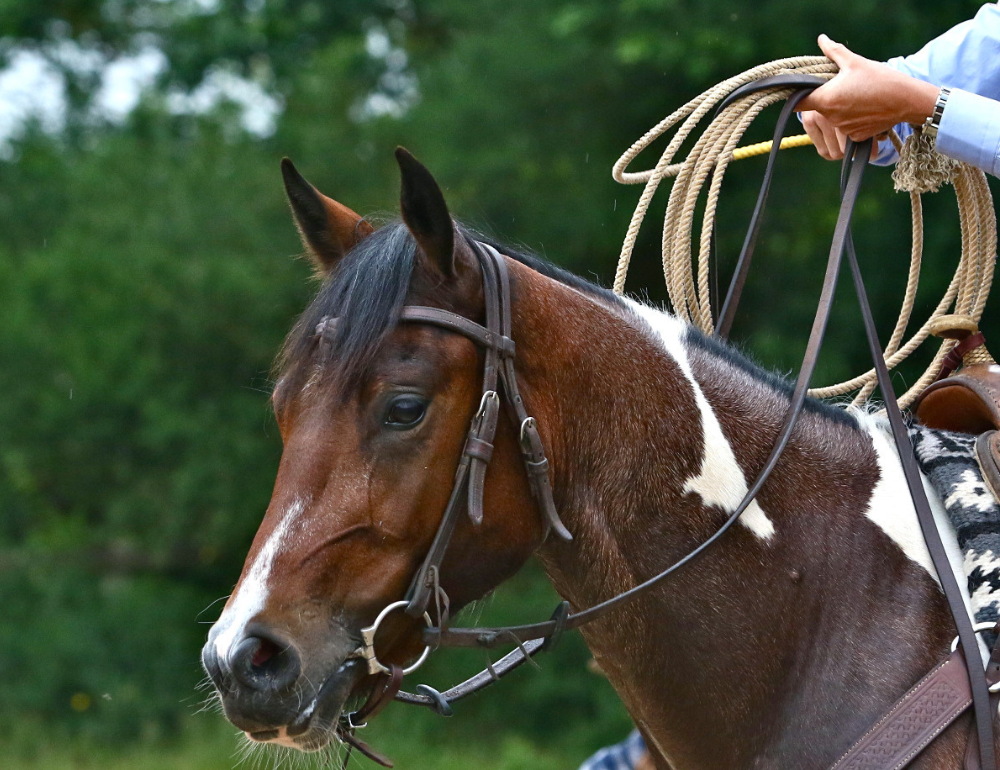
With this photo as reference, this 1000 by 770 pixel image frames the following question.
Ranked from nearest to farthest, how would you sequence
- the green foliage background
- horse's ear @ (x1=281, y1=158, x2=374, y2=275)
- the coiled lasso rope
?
1. horse's ear @ (x1=281, y1=158, x2=374, y2=275)
2. the coiled lasso rope
3. the green foliage background

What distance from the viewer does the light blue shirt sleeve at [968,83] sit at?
2.20m

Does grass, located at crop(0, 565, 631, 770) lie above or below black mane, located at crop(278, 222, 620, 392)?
below

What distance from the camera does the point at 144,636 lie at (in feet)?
30.3

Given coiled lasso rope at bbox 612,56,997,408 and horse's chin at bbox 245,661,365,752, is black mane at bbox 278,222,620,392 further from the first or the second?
coiled lasso rope at bbox 612,56,997,408

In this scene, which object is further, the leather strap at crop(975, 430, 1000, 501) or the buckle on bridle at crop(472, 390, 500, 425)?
the leather strap at crop(975, 430, 1000, 501)

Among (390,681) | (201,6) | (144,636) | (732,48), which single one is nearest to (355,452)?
(390,681)

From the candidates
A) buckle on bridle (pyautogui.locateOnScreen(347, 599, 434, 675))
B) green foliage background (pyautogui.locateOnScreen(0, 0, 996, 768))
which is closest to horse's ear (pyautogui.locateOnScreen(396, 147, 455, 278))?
buckle on bridle (pyautogui.locateOnScreen(347, 599, 434, 675))

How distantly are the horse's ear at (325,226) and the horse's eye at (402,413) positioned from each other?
1.40 feet

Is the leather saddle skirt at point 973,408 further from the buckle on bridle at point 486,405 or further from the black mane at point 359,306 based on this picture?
the black mane at point 359,306

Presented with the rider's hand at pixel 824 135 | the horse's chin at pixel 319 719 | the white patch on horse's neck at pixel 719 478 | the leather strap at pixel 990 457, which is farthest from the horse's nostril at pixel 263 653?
the rider's hand at pixel 824 135

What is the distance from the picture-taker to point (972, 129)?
86.6 inches

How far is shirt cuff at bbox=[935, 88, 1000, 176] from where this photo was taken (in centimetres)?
219

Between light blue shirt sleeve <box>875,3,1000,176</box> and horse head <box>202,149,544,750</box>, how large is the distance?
101cm

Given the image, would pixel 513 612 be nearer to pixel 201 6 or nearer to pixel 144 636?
pixel 144 636
